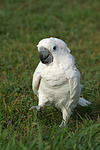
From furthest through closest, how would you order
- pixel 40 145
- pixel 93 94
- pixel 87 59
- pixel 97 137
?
pixel 87 59 < pixel 93 94 < pixel 97 137 < pixel 40 145

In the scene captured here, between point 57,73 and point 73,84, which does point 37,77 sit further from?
point 73,84

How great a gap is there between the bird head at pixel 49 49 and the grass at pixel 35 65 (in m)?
0.56

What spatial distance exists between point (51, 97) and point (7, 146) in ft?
2.09

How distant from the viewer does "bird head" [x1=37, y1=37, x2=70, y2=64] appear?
6.16ft

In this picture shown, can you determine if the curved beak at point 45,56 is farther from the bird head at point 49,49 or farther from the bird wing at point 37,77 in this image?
the bird wing at point 37,77

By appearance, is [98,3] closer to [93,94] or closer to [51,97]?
[93,94]

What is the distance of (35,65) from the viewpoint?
3152 millimetres

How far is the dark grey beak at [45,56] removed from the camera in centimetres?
190

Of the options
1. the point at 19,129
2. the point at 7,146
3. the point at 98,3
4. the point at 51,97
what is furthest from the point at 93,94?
the point at 98,3

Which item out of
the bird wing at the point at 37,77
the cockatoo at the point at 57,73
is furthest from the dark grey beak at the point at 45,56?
the bird wing at the point at 37,77

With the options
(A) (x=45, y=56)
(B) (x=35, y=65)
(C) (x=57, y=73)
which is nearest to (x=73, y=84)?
(C) (x=57, y=73)

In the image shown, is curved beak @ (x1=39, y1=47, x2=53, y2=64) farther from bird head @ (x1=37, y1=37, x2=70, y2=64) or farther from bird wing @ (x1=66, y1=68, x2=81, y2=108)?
bird wing @ (x1=66, y1=68, x2=81, y2=108)

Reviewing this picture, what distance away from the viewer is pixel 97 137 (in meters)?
1.82

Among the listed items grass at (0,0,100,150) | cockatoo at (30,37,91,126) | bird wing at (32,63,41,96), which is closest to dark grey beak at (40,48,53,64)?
cockatoo at (30,37,91,126)
